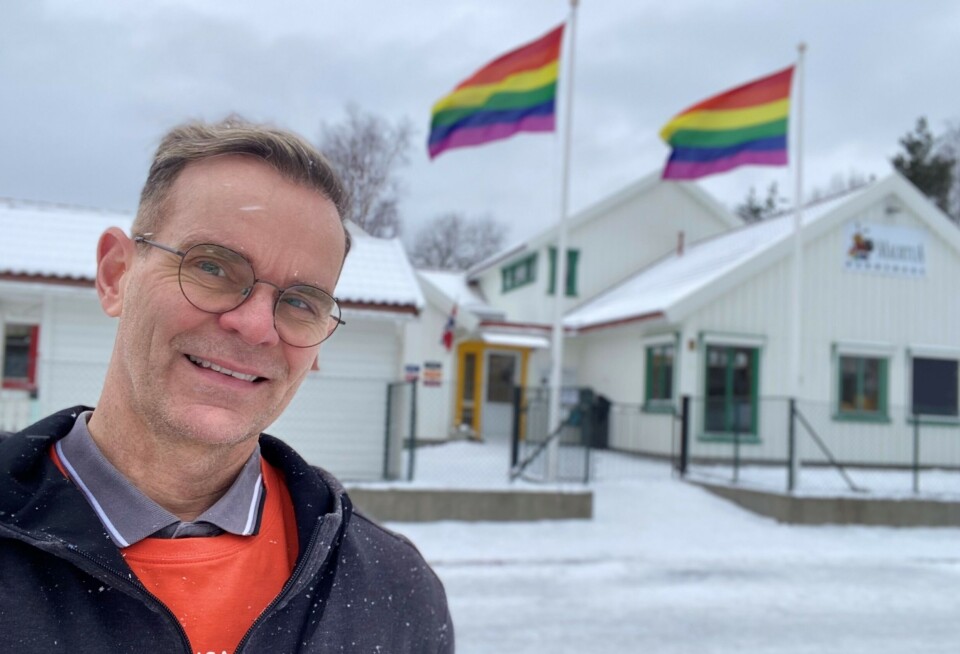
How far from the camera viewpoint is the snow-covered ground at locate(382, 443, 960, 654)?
6.93 metres

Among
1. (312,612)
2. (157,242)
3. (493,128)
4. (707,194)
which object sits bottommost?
(312,612)

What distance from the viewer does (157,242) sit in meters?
1.46

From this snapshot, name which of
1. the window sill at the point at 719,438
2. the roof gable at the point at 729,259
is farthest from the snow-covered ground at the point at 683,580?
the roof gable at the point at 729,259

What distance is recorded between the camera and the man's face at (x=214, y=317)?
142 cm

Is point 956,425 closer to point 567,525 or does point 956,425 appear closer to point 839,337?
point 839,337

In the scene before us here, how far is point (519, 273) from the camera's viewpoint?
25.0 m

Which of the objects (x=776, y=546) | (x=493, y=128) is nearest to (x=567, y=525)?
(x=776, y=546)

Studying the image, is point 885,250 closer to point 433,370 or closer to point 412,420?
point 433,370

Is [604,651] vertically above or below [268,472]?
below

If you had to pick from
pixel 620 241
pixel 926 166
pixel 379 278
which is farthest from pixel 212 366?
pixel 926 166

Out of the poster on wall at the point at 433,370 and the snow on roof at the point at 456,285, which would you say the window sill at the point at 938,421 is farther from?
the snow on roof at the point at 456,285

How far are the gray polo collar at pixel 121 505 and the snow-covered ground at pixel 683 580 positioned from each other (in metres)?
5.38

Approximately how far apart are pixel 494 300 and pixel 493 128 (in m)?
13.9

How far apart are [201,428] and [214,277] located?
10.4 inches
